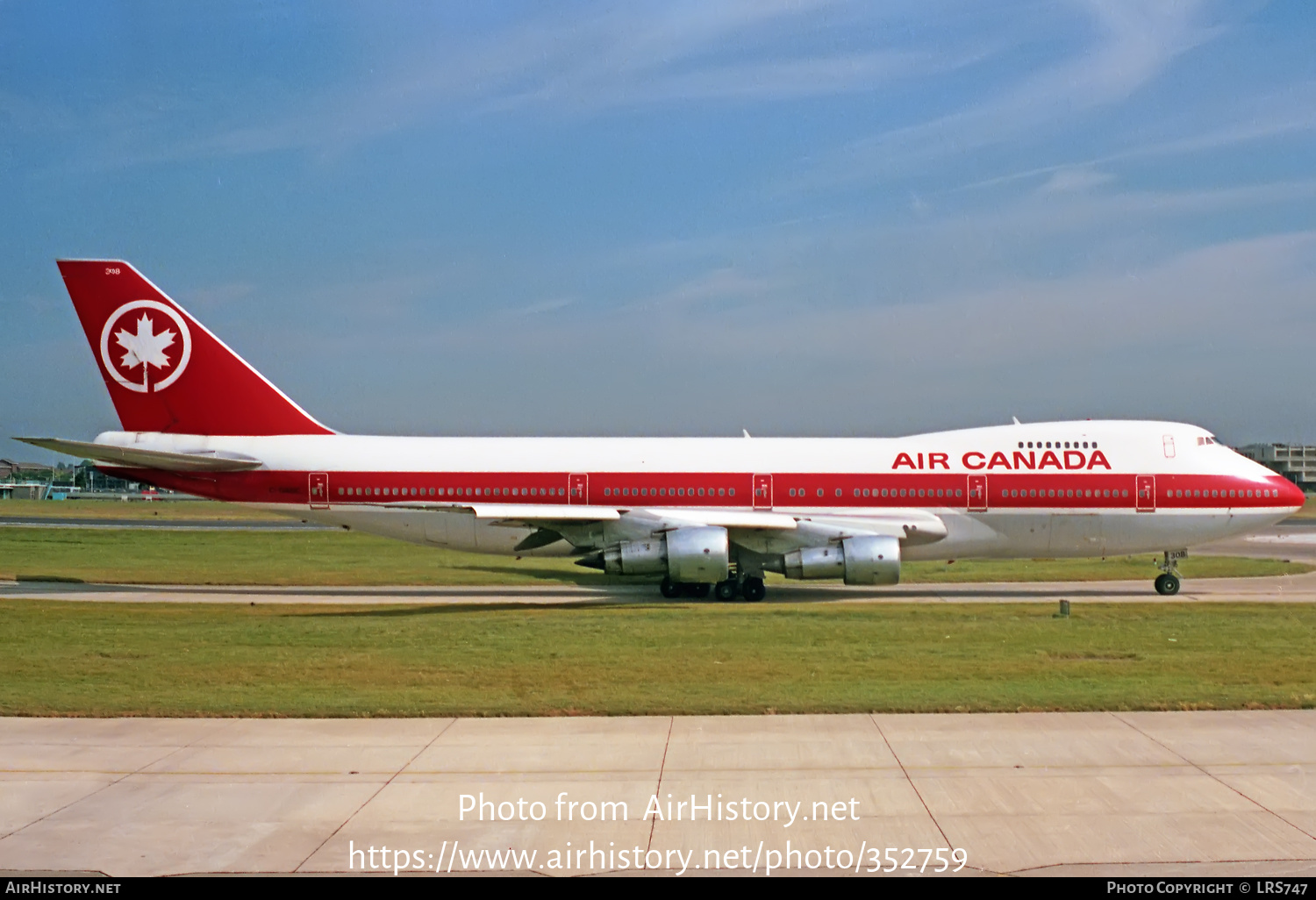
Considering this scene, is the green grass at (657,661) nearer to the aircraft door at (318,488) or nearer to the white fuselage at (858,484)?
the white fuselage at (858,484)

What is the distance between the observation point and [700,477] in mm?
30578

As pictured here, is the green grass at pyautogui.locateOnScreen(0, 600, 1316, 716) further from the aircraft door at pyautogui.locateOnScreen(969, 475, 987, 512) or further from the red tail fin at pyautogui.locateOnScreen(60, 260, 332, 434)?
the red tail fin at pyautogui.locateOnScreen(60, 260, 332, 434)

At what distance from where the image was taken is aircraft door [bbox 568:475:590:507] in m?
30.4

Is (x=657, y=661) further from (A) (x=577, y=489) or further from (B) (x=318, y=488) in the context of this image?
(B) (x=318, y=488)

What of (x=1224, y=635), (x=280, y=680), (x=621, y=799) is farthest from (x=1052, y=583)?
(x=621, y=799)

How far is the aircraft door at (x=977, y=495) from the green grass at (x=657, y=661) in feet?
19.2

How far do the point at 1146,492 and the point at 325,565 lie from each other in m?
25.0

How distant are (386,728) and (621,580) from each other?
22.6 metres

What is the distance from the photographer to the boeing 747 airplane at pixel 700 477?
30125 mm

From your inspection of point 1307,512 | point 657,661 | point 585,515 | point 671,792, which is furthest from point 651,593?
point 1307,512

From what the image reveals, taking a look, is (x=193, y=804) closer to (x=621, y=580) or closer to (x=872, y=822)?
(x=872, y=822)

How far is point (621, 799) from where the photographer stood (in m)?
9.59

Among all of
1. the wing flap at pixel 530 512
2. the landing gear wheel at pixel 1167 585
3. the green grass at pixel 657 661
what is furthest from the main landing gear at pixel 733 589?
the landing gear wheel at pixel 1167 585
